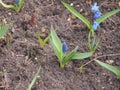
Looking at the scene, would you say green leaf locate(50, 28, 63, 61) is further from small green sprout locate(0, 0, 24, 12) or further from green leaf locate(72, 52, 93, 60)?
small green sprout locate(0, 0, 24, 12)

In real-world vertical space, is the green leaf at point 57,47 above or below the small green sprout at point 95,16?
below

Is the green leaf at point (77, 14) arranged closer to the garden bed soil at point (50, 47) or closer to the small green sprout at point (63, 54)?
the garden bed soil at point (50, 47)

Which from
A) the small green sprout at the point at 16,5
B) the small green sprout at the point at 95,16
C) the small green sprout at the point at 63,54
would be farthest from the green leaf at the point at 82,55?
the small green sprout at the point at 16,5

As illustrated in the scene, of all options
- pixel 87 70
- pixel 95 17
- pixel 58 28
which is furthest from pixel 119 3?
pixel 87 70

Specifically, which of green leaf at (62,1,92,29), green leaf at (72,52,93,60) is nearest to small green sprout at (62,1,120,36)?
green leaf at (62,1,92,29)

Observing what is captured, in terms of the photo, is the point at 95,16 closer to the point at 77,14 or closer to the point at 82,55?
the point at 77,14

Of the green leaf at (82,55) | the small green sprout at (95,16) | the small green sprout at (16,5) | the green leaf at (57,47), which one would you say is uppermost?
the small green sprout at (16,5)

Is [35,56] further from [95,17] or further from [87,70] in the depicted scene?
[95,17]

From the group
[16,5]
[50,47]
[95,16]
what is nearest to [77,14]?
[95,16]

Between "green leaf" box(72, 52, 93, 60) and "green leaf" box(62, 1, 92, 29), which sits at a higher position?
"green leaf" box(62, 1, 92, 29)
